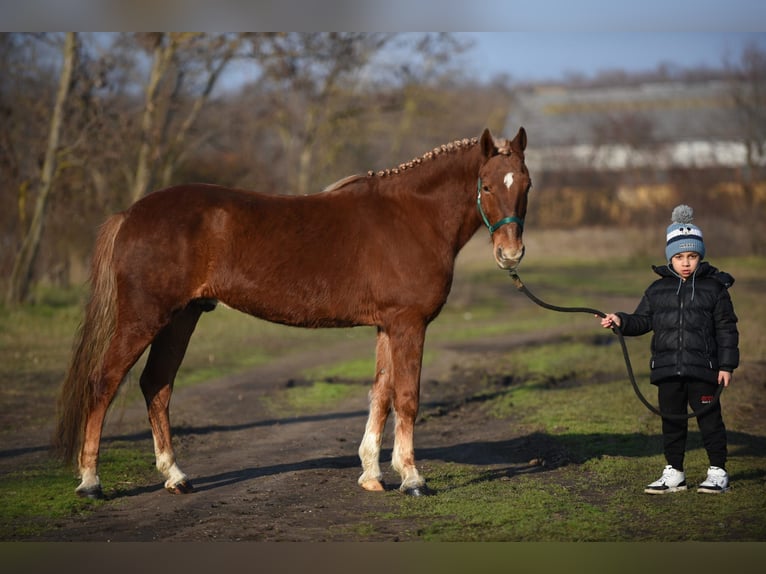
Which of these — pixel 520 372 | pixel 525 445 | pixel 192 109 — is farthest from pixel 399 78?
pixel 525 445

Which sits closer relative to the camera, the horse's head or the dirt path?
the dirt path

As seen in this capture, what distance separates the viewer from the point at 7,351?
52.8 feet

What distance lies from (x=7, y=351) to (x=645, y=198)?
3025cm

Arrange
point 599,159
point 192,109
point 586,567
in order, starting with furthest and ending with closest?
point 599,159, point 192,109, point 586,567

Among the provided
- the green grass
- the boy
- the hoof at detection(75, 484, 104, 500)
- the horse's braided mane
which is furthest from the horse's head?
the hoof at detection(75, 484, 104, 500)

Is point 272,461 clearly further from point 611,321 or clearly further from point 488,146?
point 488,146

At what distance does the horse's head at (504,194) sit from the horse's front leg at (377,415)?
1.17m

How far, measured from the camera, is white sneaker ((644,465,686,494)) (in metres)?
7.29

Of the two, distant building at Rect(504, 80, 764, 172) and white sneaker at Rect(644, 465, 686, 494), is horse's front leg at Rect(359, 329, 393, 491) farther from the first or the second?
distant building at Rect(504, 80, 764, 172)

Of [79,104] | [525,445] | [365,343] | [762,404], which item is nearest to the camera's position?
[525,445]

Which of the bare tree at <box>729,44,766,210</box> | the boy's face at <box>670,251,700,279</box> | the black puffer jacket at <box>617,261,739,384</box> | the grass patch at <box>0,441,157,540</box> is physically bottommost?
the grass patch at <box>0,441,157,540</box>

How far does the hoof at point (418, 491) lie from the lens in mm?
7238

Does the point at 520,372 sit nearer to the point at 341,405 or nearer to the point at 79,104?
the point at 341,405

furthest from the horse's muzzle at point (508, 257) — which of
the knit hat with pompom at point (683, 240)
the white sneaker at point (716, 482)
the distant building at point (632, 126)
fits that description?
the distant building at point (632, 126)
